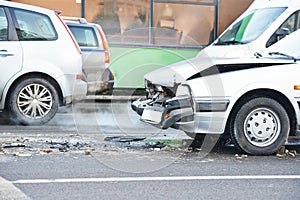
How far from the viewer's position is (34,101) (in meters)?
8.96

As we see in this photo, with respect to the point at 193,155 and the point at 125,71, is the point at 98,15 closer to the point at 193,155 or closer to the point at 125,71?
the point at 125,71

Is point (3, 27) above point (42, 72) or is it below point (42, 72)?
above

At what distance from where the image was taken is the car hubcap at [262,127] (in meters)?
6.63

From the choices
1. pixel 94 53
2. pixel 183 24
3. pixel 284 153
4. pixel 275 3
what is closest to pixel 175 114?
pixel 284 153

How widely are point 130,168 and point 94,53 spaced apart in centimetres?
568

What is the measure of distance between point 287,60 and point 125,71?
689 cm

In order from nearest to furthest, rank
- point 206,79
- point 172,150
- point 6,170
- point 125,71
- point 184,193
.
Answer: point 184,193 < point 6,170 < point 206,79 < point 172,150 < point 125,71

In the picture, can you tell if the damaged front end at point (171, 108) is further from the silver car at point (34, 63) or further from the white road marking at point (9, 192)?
the silver car at point (34, 63)

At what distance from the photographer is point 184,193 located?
5.07 metres

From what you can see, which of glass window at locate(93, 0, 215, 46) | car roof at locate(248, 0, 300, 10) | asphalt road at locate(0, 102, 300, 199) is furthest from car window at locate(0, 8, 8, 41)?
glass window at locate(93, 0, 215, 46)

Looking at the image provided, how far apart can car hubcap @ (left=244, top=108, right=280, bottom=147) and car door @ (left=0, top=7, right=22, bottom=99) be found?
12.8ft

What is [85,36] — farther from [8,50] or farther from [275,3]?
[275,3]

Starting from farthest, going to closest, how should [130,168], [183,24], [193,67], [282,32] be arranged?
1. [183,24]
2. [282,32]
3. [193,67]
4. [130,168]

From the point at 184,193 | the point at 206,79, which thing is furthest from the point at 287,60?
the point at 184,193
